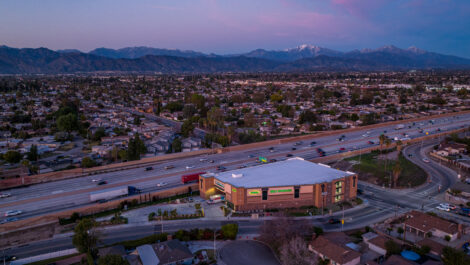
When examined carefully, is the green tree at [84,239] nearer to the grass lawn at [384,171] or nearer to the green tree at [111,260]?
the green tree at [111,260]

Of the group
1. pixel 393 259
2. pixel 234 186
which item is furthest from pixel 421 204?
pixel 234 186

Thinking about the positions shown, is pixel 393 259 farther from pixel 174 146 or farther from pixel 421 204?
pixel 174 146

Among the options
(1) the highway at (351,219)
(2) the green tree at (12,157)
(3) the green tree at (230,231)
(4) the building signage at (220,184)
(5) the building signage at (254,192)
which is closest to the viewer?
(1) the highway at (351,219)

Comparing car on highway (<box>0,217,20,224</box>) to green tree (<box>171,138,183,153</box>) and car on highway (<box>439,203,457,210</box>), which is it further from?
car on highway (<box>439,203,457,210</box>)

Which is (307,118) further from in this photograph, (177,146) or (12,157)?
(12,157)

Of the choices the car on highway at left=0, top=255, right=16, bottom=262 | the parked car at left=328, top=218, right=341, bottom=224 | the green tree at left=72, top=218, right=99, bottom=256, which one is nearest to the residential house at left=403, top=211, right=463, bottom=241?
the parked car at left=328, top=218, right=341, bottom=224

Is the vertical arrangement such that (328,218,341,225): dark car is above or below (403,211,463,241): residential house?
below

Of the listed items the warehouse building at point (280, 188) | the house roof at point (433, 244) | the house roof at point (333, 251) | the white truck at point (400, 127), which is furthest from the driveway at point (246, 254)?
the white truck at point (400, 127)
